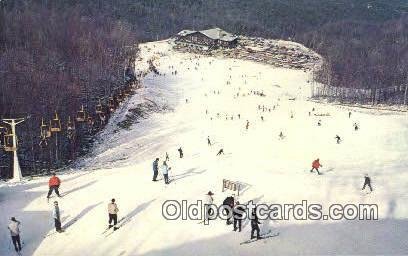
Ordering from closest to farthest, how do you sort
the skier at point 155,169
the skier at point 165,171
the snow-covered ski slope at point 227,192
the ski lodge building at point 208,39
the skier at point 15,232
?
the skier at point 15,232 < the snow-covered ski slope at point 227,192 < the skier at point 165,171 < the skier at point 155,169 < the ski lodge building at point 208,39

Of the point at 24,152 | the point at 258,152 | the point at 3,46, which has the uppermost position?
the point at 3,46

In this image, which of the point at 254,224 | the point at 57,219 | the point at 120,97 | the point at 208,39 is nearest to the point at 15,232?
the point at 57,219

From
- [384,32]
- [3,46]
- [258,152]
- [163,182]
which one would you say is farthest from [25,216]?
[384,32]

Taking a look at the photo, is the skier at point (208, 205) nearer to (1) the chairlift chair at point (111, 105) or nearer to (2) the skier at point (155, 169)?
(2) the skier at point (155, 169)

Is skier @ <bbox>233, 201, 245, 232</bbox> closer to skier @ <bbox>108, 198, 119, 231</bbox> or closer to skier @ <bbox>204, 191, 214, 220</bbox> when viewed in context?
skier @ <bbox>204, 191, 214, 220</bbox>

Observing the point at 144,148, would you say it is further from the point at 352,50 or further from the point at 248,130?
the point at 352,50

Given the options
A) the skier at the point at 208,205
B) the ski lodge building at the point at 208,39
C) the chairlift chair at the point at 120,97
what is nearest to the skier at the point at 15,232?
the skier at the point at 208,205

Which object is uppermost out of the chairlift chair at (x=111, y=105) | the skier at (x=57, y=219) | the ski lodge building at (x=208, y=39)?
the ski lodge building at (x=208, y=39)
